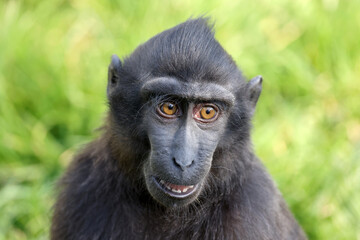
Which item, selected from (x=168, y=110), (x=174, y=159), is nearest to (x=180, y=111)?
(x=168, y=110)

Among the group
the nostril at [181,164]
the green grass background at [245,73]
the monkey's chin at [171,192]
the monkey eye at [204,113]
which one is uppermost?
the green grass background at [245,73]

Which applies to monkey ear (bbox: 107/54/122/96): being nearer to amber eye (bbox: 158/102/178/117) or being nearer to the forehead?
the forehead

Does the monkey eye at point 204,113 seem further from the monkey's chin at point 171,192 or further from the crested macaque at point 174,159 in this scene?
the monkey's chin at point 171,192

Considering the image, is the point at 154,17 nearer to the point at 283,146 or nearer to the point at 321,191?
the point at 283,146

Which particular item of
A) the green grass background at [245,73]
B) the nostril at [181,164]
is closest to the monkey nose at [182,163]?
the nostril at [181,164]

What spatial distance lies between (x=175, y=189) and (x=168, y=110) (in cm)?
49

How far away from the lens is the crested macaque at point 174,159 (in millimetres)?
3584

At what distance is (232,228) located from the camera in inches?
154

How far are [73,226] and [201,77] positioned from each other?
1408 mm

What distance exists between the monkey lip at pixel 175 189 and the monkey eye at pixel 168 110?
0.40 meters

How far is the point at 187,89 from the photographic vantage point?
3.58m

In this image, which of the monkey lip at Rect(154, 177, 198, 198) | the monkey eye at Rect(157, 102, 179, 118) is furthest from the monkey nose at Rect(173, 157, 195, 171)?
the monkey eye at Rect(157, 102, 179, 118)

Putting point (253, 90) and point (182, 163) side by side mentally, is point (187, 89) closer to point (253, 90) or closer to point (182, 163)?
point (182, 163)

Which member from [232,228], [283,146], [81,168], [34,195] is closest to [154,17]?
[283,146]
